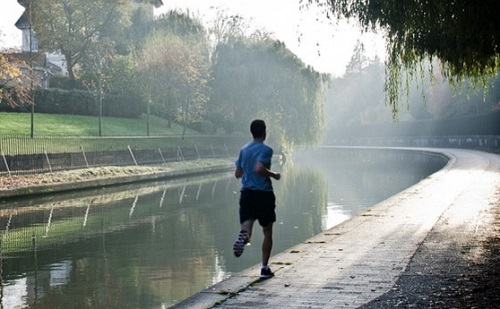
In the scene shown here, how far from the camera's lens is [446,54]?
12.4 m

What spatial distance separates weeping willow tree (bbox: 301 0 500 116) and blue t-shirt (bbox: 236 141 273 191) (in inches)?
158

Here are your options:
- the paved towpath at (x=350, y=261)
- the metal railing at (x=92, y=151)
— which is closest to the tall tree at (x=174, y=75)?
the metal railing at (x=92, y=151)

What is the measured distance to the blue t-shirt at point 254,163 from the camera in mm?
8195

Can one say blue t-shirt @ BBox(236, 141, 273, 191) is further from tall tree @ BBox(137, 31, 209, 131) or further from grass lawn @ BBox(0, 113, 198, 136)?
tall tree @ BBox(137, 31, 209, 131)

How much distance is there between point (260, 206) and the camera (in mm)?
8195

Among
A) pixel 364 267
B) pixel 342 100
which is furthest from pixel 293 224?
pixel 342 100

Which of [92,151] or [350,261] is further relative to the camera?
[92,151]

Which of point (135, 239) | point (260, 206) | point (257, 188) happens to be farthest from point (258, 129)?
point (135, 239)

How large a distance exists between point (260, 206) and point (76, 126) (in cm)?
4069

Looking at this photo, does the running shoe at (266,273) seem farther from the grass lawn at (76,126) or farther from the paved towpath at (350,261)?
the grass lawn at (76,126)

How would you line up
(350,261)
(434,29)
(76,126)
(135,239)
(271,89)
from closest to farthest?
(350,261)
(434,29)
(135,239)
(76,126)
(271,89)

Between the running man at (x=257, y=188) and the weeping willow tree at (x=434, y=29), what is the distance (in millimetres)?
4008

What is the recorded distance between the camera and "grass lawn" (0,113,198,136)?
4156 centimetres

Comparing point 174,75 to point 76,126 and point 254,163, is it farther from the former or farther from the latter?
point 254,163
